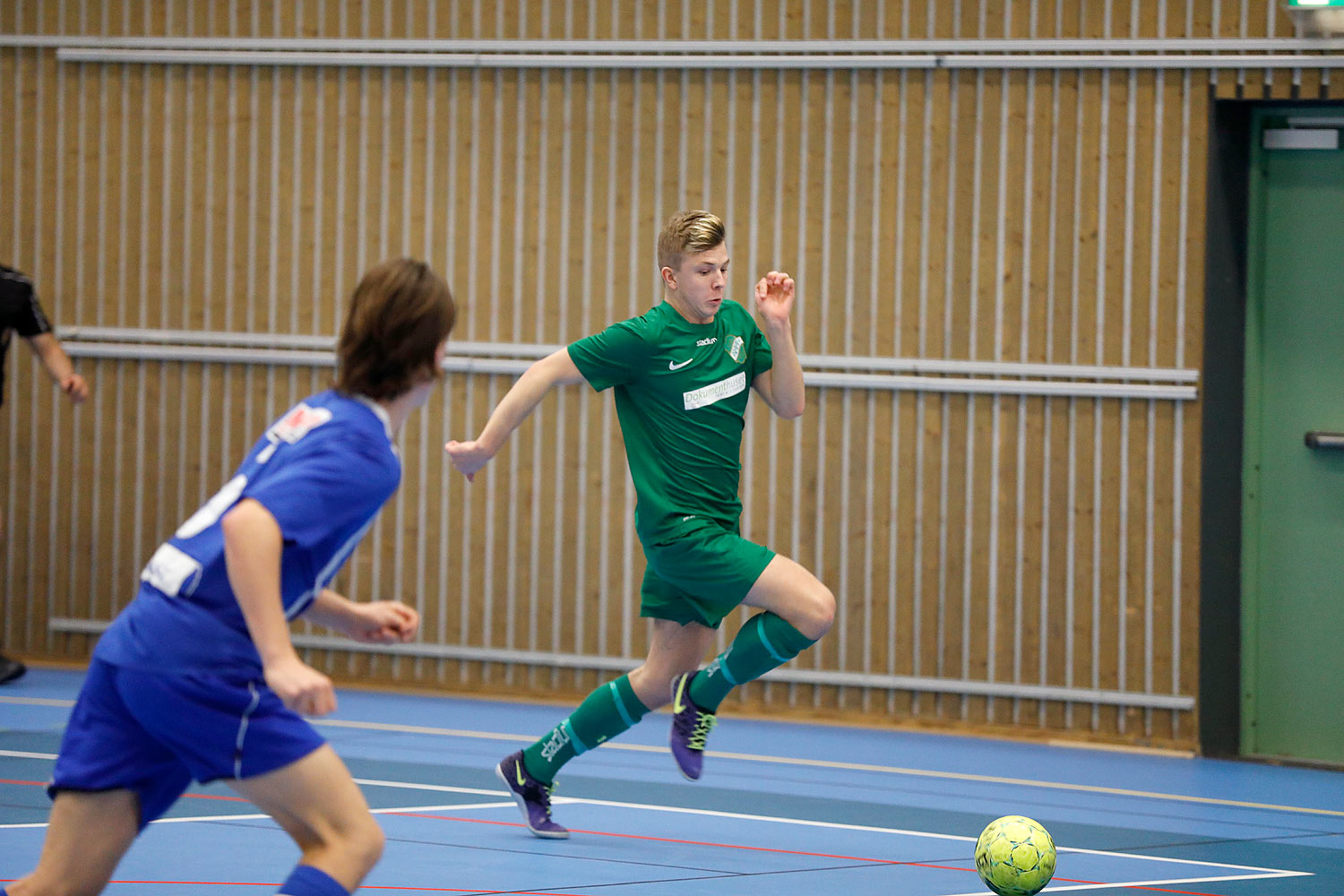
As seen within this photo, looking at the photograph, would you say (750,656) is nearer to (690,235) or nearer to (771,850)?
(771,850)

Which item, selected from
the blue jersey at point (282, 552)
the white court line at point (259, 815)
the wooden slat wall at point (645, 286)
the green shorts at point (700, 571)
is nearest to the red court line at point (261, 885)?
the white court line at point (259, 815)

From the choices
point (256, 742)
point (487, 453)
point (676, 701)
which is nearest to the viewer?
point (256, 742)

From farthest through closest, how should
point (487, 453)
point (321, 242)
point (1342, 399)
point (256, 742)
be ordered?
1. point (321, 242)
2. point (1342, 399)
3. point (487, 453)
4. point (256, 742)

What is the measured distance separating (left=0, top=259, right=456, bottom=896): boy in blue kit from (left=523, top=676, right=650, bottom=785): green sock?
245cm

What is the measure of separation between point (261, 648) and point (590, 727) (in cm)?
281

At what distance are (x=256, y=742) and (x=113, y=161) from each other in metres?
7.42

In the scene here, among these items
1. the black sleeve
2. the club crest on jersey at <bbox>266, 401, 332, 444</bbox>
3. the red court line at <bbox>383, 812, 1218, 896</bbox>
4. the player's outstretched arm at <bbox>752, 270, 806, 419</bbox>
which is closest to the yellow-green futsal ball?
the red court line at <bbox>383, 812, 1218, 896</bbox>

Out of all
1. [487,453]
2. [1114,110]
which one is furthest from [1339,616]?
[487,453]

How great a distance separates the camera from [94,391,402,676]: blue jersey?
2.99 m

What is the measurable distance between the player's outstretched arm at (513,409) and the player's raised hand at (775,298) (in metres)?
0.66

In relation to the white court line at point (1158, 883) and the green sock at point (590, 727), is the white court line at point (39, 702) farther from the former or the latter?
the white court line at point (1158, 883)

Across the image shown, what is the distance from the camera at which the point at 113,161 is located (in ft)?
31.6

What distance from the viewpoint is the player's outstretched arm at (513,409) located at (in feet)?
16.9

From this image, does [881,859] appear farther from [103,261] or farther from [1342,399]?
[103,261]
